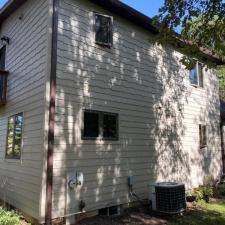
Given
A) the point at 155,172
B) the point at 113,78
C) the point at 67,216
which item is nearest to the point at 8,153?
the point at 67,216

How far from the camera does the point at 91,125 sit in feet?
27.6

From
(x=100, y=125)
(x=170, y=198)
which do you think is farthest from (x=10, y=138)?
(x=170, y=198)

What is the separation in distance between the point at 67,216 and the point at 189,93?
24.4ft

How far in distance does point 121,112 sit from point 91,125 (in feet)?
4.08

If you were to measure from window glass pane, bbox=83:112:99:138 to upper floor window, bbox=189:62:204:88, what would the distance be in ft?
19.5

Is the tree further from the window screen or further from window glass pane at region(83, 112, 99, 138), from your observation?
window glass pane at region(83, 112, 99, 138)

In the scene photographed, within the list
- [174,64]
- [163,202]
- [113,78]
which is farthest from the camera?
[174,64]

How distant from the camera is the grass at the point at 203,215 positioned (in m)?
8.05

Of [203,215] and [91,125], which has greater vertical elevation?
[91,125]

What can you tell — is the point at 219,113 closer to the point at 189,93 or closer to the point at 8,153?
the point at 189,93

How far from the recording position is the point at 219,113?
579 inches

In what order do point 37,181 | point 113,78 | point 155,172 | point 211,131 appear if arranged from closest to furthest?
point 37,181 → point 113,78 → point 155,172 → point 211,131

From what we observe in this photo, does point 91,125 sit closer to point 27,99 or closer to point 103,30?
point 27,99

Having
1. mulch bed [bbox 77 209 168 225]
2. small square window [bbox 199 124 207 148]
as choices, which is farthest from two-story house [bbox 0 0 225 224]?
small square window [bbox 199 124 207 148]
